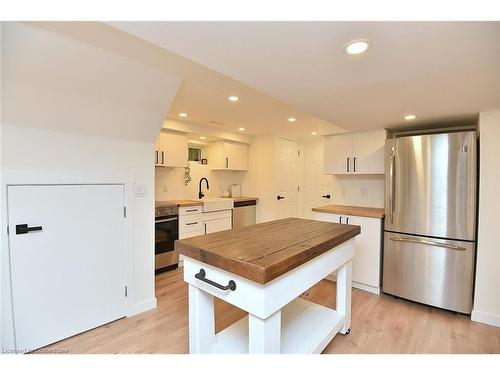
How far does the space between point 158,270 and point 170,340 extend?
1490mm

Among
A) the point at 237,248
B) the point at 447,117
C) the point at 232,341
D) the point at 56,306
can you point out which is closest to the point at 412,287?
the point at 447,117

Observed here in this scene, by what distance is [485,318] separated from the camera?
2.13 meters

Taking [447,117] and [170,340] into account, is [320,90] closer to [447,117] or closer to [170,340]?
[447,117]

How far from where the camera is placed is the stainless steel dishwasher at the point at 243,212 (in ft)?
14.7

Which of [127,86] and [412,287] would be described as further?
[412,287]

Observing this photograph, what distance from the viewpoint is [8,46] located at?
1.31 meters

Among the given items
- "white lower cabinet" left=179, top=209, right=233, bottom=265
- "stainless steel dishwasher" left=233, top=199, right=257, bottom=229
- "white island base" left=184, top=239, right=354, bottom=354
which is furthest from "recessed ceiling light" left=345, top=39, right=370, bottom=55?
"stainless steel dishwasher" left=233, top=199, right=257, bottom=229

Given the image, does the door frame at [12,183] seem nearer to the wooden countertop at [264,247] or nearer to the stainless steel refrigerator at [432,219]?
the wooden countertop at [264,247]

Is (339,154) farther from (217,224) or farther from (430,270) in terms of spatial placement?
(217,224)

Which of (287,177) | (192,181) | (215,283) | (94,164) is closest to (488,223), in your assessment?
(215,283)

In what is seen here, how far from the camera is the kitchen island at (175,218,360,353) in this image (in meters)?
1.09

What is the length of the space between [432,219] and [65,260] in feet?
10.8

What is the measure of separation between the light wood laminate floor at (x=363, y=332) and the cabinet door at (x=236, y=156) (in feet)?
8.93

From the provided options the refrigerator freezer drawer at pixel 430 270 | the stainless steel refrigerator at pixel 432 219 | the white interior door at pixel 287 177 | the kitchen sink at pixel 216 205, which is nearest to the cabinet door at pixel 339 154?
the stainless steel refrigerator at pixel 432 219
